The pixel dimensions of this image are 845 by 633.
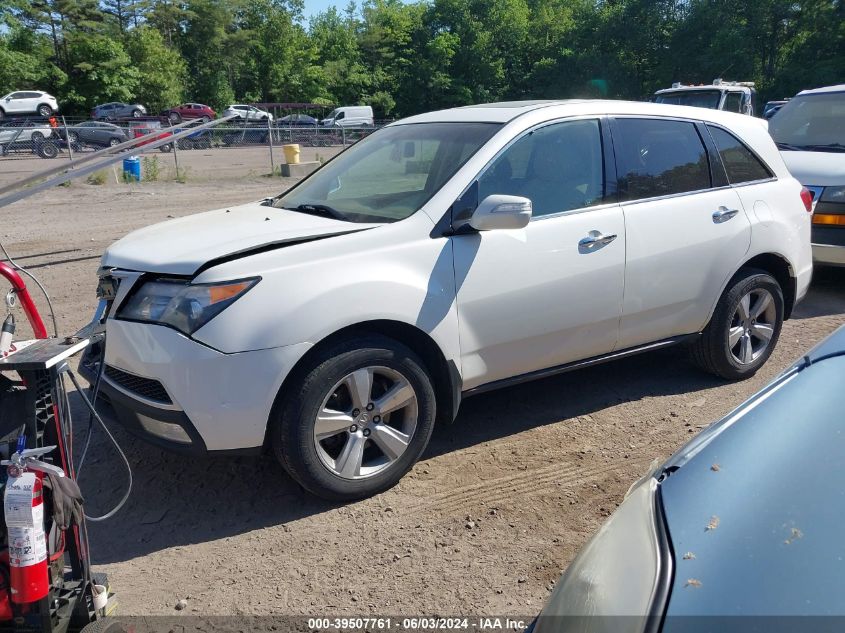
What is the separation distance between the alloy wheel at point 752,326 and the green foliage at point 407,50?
155 ft

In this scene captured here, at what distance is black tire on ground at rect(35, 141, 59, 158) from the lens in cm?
2198

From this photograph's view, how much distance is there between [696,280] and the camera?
4676 millimetres

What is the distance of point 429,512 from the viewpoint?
358 cm

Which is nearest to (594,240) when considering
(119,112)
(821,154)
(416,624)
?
(416,624)

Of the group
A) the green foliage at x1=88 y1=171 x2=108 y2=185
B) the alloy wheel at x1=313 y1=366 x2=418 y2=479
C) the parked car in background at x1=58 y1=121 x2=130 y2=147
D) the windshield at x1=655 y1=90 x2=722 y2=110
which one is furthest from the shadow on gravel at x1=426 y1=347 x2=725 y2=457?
the parked car in background at x1=58 y1=121 x2=130 y2=147

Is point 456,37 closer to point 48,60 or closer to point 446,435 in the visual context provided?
point 48,60

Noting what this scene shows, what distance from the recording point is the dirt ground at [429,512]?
3025 mm

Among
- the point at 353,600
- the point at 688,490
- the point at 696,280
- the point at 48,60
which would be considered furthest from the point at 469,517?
the point at 48,60

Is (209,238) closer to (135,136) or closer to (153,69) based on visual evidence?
(135,136)

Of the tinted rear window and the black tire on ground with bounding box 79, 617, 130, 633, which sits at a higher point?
the tinted rear window

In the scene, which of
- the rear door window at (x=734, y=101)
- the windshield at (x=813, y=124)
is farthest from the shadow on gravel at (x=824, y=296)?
the rear door window at (x=734, y=101)

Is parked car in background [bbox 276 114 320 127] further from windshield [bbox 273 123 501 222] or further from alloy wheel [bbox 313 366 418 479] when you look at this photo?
alloy wheel [bbox 313 366 418 479]

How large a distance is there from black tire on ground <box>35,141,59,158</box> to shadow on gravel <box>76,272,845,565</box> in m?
19.8

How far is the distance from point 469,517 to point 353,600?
2.54 feet
